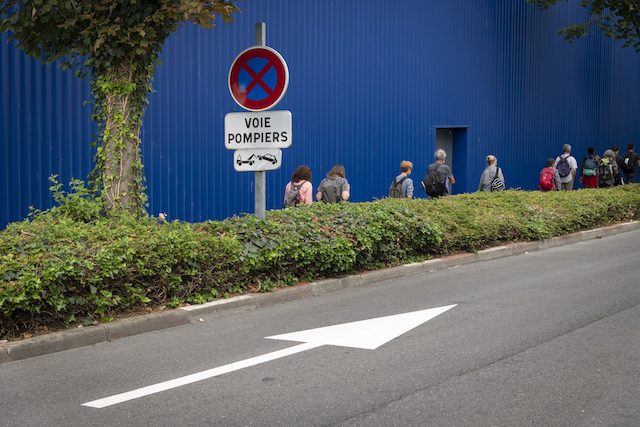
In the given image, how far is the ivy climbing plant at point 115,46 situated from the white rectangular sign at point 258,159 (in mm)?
1127

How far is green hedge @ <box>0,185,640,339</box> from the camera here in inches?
254

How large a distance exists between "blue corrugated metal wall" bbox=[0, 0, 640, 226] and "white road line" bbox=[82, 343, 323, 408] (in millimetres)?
6157

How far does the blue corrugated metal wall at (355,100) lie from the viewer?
11.4 meters

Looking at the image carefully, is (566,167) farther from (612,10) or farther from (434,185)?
(434,185)

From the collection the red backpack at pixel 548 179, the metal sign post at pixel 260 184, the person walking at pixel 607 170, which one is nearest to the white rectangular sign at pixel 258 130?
the metal sign post at pixel 260 184

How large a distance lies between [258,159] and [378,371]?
3828mm

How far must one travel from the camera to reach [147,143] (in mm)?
12828

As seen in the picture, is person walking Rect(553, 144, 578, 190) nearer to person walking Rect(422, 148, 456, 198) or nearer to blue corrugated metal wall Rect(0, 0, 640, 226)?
blue corrugated metal wall Rect(0, 0, 640, 226)

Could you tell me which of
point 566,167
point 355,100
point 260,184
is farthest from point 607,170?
point 260,184

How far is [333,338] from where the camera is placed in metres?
6.69

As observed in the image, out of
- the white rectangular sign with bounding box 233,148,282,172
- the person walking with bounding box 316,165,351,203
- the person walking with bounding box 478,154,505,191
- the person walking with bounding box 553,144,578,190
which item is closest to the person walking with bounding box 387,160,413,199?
the person walking with bounding box 316,165,351,203

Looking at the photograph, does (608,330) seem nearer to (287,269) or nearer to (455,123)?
(287,269)

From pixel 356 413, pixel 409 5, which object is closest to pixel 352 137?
pixel 409 5

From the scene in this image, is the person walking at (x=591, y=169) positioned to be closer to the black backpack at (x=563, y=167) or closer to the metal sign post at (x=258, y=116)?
the black backpack at (x=563, y=167)
